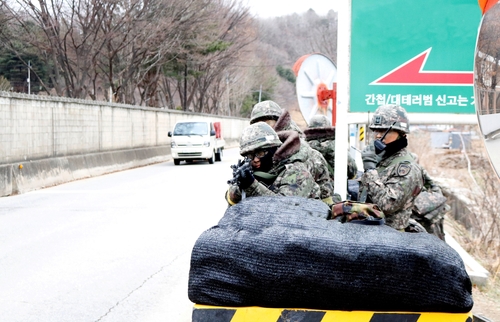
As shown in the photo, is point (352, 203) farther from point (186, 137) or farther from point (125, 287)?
point (186, 137)

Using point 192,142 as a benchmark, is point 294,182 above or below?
above

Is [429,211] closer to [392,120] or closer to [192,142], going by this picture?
[392,120]

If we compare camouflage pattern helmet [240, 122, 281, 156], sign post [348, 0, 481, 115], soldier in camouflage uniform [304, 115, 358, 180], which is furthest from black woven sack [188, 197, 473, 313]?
soldier in camouflage uniform [304, 115, 358, 180]

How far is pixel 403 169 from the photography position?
4.27m

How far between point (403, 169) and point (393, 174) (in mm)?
74

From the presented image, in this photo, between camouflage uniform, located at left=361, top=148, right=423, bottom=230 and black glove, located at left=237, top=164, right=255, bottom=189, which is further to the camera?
camouflage uniform, located at left=361, top=148, right=423, bottom=230

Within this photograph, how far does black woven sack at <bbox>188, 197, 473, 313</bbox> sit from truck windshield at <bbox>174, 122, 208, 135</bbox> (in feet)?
77.6

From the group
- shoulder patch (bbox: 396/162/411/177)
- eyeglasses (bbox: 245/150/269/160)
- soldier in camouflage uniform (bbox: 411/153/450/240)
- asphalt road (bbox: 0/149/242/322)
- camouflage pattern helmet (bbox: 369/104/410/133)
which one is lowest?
asphalt road (bbox: 0/149/242/322)

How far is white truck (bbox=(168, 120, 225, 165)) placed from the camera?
26.3 meters

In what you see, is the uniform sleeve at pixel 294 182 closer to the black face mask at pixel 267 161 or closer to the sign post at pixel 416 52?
the black face mask at pixel 267 161

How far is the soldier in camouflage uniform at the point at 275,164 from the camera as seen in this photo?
4.20m

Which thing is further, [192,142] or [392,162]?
[192,142]

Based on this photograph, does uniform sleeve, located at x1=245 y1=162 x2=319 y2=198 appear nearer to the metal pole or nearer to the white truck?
the metal pole

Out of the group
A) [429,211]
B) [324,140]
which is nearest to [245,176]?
[429,211]
